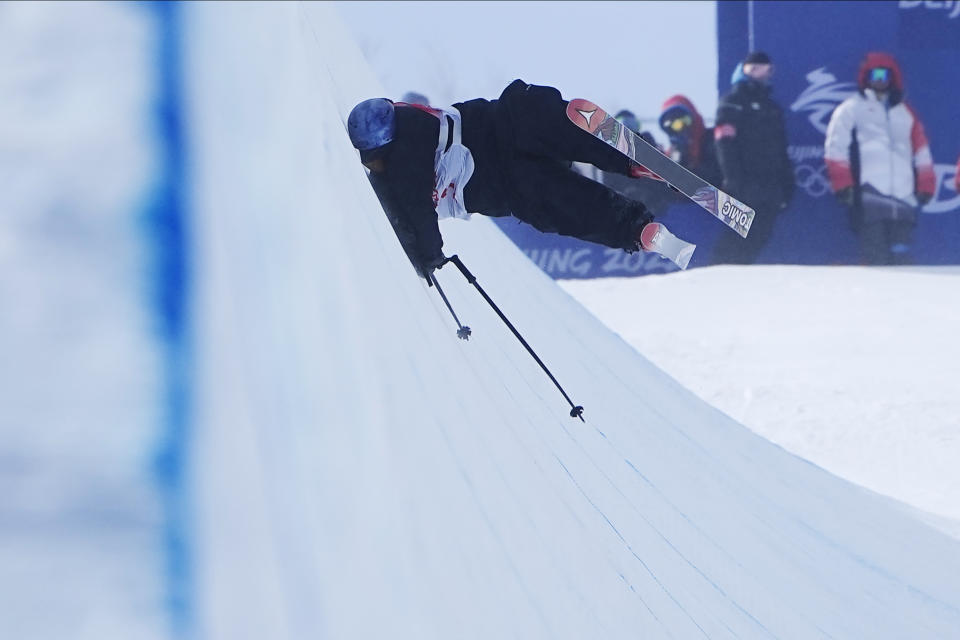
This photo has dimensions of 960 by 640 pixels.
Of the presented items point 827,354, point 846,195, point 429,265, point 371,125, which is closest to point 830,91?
point 846,195

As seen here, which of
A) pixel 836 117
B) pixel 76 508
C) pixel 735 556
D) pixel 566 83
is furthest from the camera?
pixel 566 83

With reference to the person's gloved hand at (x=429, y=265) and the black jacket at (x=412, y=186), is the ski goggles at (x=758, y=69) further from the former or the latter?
the person's gloved hand at (x=429, y=265)

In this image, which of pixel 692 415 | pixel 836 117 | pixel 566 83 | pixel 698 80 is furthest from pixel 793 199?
pixel 692 415

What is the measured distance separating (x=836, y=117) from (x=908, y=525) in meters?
4.49

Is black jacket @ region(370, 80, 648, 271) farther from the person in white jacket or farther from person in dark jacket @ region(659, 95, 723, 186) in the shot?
the person in white jacket

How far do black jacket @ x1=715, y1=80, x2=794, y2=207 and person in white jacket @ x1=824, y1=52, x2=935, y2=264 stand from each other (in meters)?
0.33

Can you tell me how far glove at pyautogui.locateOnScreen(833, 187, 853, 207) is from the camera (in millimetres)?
7527

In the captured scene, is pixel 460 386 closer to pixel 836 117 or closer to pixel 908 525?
pixel 908 525

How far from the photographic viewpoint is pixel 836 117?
24.4 ft

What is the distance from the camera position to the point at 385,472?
1450 mm

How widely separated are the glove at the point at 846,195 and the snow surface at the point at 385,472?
4.77 m

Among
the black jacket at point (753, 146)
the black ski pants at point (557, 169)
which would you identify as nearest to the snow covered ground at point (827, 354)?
the black jacket at point (753, 146)

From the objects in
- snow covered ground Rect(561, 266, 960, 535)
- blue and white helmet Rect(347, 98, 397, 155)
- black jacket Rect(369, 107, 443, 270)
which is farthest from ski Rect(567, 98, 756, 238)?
snow covered ground Rect(561, 266, 960, 535)

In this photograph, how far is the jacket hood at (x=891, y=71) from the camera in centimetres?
748
